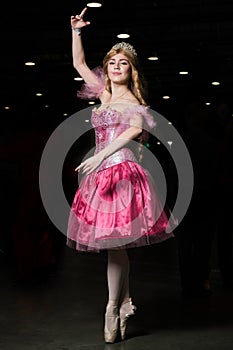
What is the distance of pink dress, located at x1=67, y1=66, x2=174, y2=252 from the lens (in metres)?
2.77

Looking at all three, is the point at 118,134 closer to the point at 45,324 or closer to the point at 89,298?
the point at 45,324

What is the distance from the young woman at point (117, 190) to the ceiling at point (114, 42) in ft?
6.34

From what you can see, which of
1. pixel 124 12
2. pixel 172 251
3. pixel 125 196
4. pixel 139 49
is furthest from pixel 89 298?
pixel 139 49

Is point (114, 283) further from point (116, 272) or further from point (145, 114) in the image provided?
point (145, 114)

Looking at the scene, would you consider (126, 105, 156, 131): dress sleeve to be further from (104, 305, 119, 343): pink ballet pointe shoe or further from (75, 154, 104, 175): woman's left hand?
(104, 305, 119, 343): pink ballet pointe shoe

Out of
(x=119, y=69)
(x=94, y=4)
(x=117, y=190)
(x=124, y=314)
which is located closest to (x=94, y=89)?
(x=119, y=69)

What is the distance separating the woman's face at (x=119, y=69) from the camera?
296 centimetres

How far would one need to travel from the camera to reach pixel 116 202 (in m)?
2.81

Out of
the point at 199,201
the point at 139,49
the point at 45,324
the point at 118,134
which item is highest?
the point at 139,49

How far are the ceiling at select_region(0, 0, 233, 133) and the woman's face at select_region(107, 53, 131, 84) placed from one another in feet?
6.33

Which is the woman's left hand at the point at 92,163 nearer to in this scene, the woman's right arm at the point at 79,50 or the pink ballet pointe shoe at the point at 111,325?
the woman's right arm at the point at 79,50

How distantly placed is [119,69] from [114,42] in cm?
404

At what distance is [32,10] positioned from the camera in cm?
578

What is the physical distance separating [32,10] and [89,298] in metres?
3.04
